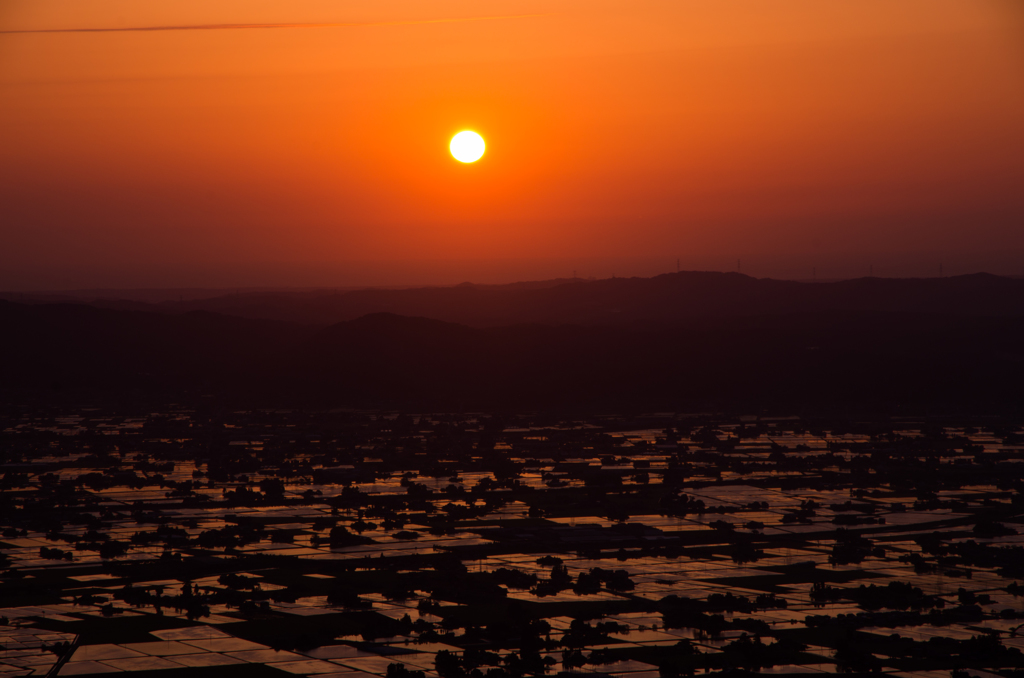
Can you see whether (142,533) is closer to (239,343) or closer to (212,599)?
(212,599)

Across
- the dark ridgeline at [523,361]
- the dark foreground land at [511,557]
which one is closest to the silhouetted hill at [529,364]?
the dark ridgeline at [523,361]

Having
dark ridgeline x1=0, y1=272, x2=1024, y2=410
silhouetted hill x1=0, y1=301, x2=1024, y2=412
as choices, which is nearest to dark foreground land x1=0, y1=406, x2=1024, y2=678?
silhouetted hill x1=0, y1=301, x2=1024, y2=412

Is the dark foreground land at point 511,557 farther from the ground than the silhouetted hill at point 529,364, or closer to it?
closer to it

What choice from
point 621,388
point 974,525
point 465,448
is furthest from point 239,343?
point 974,525

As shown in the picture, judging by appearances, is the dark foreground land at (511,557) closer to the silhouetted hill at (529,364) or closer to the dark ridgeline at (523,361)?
the silhouetted hill at (529,364)

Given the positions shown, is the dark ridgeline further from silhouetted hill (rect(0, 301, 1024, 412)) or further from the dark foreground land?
the dark foreground land
